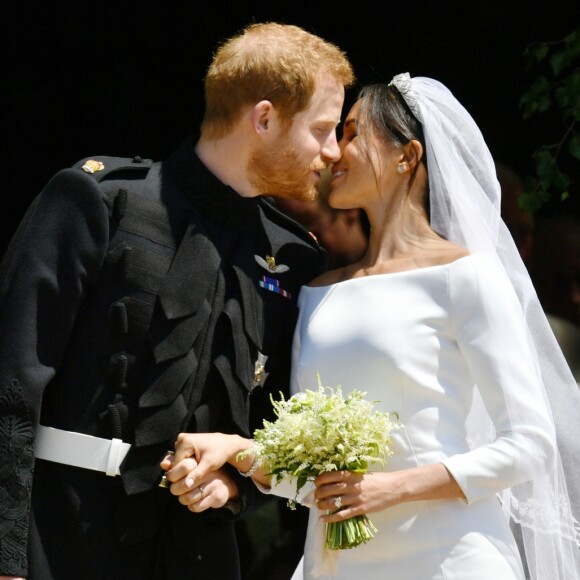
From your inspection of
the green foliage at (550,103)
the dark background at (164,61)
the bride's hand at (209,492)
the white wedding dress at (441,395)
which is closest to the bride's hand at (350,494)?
the white wedding dress at (441,395)

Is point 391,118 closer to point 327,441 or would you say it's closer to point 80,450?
point 327,441

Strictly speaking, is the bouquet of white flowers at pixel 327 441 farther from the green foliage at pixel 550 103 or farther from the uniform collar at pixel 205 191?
the green foliage at pixel 550 103

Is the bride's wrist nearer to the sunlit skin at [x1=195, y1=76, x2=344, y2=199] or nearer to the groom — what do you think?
the groom

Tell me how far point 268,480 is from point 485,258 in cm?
85

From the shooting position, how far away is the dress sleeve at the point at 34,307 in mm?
2732

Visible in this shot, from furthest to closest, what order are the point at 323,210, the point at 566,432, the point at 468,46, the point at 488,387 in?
the point at 468,46 < the point at 323,210 < the point at 566,432 < the point at 488,387

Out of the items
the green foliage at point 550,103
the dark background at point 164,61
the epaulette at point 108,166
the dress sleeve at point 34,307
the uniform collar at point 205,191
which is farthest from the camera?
the dark background at point 164,61

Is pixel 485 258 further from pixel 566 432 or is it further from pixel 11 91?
pixel 11 91

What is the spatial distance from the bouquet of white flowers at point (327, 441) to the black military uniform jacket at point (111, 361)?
215mm

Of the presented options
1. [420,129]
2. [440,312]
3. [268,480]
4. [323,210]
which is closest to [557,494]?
[440,312]

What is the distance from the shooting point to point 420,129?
3.40m

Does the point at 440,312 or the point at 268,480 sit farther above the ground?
the point at 440,312

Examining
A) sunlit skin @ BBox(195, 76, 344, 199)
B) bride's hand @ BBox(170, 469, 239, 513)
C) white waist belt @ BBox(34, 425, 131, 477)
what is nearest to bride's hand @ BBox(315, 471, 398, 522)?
bride's hand @ BBox(170, 469, 239, 513)

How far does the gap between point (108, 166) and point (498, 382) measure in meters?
1.20
